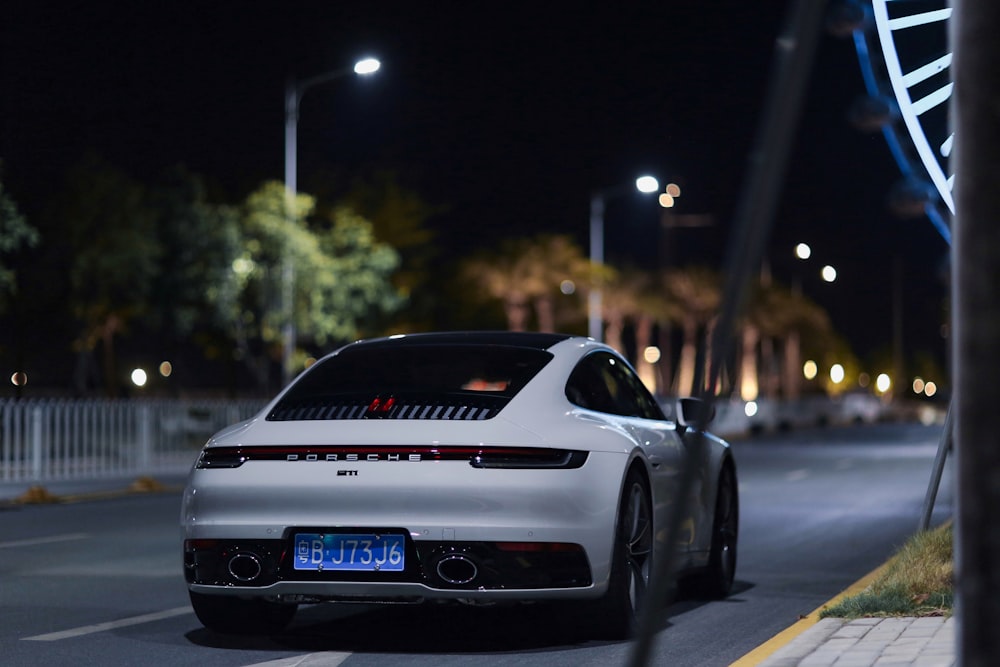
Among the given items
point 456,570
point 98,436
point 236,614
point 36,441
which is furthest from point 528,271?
point 456,570

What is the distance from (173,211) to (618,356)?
30.2 meters

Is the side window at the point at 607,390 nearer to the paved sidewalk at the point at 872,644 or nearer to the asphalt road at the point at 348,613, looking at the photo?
the asphalt road at the point at 348,613

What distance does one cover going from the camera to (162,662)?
7312 mm

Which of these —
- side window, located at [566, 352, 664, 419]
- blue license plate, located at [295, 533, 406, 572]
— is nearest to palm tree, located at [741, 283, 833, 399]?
side window, located at [566, 352, 664, 419]

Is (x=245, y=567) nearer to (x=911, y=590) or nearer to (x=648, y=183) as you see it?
(x=911, y=590)

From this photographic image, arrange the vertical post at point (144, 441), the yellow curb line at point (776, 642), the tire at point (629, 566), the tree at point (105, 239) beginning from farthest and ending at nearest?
the tree at point (105, 239), the vertical post at point (144, 441), the tire at point (629, 566), the yellow curb line at point (776, 642)

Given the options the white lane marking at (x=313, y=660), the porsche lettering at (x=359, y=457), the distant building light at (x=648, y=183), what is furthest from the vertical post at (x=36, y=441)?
the porsche lettering at (x=359, y=457)

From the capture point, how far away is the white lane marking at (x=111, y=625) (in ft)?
26.4

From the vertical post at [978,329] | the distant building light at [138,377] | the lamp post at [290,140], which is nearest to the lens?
the vertical post at [978,329]

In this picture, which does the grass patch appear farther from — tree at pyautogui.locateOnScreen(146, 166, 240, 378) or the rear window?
tree at pyautogui.locateOnScreen(146, 166, 240, 378)

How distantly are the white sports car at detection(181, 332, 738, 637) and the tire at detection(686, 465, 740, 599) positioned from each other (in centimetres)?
174

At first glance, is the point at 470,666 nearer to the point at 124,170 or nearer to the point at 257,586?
the point at 257,586

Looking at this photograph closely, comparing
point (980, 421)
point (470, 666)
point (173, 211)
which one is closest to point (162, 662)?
point (470, 666)

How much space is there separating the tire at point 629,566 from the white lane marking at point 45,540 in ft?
23.3
